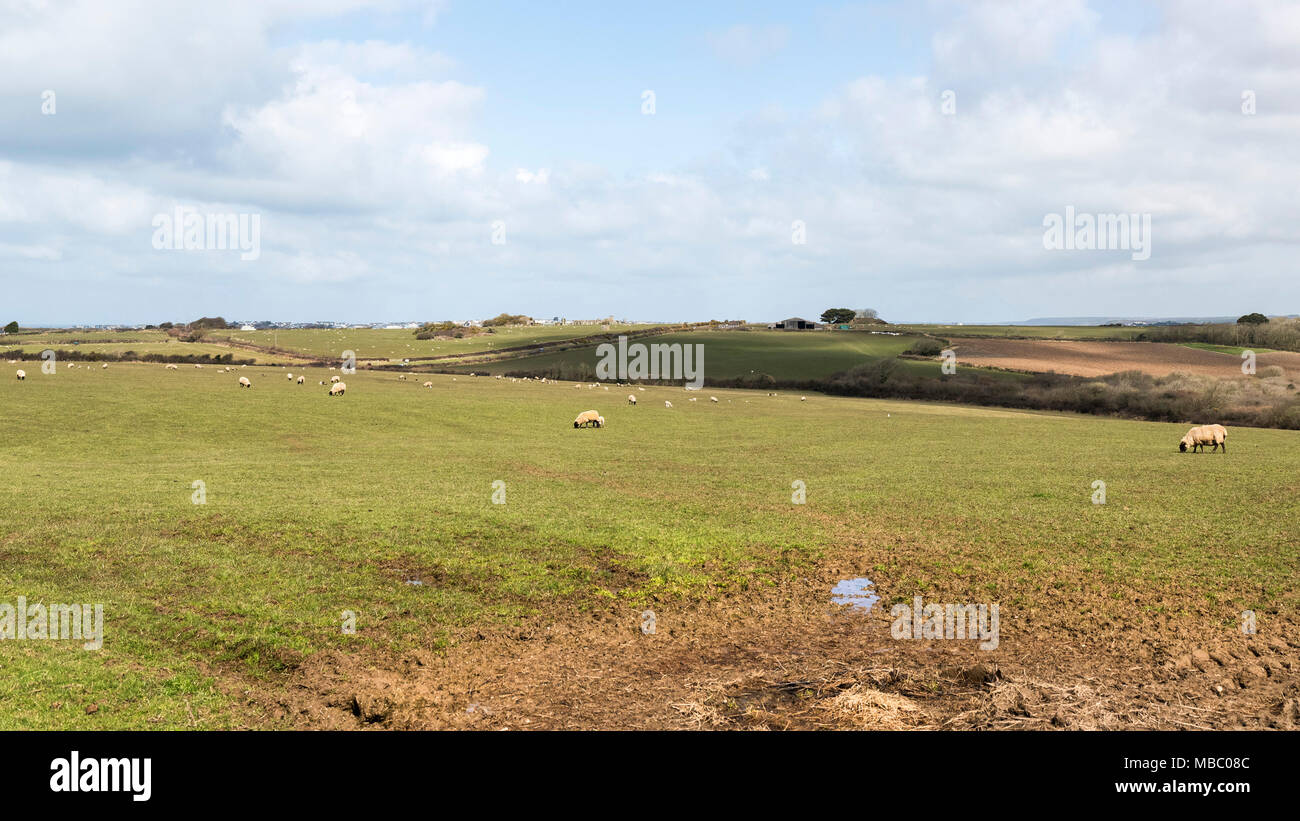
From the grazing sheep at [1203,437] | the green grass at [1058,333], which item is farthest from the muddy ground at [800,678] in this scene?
the green grass at [1058,333]

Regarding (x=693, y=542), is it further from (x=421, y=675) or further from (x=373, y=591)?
(x=421, y=675)

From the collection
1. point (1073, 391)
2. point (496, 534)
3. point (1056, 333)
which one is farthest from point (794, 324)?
point (496, 534)

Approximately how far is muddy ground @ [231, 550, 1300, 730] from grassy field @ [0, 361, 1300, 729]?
2.31ft

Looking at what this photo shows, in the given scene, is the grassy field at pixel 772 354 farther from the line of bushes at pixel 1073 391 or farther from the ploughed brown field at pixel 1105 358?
the ploughed brown field at pixel 1105 358

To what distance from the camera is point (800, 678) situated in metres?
10.8

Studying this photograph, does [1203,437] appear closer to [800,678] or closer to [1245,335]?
[800,678]

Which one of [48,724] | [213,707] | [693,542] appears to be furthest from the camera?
[693,542]

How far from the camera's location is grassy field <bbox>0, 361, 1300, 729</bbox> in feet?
38.3

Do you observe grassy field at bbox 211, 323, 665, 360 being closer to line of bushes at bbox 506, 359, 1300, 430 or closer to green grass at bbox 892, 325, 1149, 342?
line of bushes at bbox 506, 359, 1300, 430

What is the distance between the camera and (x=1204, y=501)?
22422 mm

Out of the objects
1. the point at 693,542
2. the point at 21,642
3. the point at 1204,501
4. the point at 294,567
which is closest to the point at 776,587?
the point at 693,542

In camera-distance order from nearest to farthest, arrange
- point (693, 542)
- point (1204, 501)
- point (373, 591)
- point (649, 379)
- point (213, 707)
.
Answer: point (213, 707) < point (373, 591) < point (693, 542) < point (1204, 501) < point (649, 379)

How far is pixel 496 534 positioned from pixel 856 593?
325 inches
